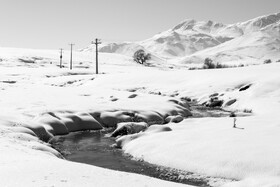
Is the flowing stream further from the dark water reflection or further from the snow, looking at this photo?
the snow

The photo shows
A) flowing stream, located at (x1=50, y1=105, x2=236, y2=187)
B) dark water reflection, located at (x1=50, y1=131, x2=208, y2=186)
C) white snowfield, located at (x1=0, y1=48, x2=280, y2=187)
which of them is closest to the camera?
white snowfield, located at (x1=0, y1=48, x2=280, y2=187)

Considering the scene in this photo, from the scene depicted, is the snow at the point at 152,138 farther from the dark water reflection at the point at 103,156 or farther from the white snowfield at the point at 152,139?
the dark water reflection at the point at 103,156

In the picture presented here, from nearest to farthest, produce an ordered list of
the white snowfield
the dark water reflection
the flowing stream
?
the white snowfield
the flowing stream
the dark water reflection

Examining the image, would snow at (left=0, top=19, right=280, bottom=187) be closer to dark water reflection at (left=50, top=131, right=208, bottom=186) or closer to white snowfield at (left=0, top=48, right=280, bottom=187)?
white snowfield at (left=0, top=48, right=280, bottom=187)

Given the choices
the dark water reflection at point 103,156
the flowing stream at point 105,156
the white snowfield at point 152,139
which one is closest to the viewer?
the white snowfield at point 152,139

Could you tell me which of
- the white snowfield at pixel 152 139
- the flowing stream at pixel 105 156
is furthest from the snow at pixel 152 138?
the flowing stream at pixel 105 156

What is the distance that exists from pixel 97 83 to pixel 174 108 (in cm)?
3126

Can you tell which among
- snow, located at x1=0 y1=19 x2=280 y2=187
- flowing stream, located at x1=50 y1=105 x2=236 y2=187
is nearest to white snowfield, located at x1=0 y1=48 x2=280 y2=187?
snow, located at x1=0 y1=19 x2=280 y2=187

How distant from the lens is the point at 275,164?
1443 cm

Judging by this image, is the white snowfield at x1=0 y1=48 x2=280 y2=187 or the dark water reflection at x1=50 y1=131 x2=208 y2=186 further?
the dark water reflection at x1=50 y1=131 x2=208 y2=186

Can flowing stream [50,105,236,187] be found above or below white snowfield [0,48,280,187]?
below

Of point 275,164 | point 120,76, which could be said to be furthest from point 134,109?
point 120,76

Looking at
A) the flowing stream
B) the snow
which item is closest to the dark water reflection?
the flowing stream

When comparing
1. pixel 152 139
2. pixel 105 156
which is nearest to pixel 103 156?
pixel 105 156
